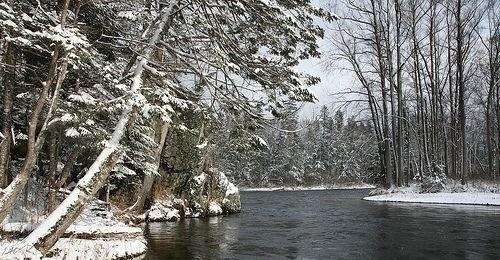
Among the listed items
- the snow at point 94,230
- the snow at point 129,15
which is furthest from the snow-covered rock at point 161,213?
the snow at point 129,15

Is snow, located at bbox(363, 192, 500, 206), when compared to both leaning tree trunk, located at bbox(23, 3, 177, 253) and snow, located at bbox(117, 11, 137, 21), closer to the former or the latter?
leaning tree trunk, located at bbox(23, 3, 177, 253)

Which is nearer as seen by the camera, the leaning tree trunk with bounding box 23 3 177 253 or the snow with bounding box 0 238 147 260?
the snow with bounding box 0 238 147 260

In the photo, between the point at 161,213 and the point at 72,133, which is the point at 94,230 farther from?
the point at 161,213

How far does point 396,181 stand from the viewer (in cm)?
3120

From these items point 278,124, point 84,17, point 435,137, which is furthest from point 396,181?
point 84,17

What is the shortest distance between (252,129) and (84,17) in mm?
4863

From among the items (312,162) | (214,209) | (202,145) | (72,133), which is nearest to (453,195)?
(214,209)

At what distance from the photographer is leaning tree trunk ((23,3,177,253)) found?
700 centimetres

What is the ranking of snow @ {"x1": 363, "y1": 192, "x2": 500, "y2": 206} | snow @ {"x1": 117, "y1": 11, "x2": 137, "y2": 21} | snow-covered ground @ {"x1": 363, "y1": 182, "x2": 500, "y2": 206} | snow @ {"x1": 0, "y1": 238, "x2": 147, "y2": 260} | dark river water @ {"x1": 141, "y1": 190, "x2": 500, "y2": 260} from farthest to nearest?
snow-covered ground @ {"x1": 363, "y1": 182, "x2": 500, "y2": 206}
snow @ {"x1": 363, "y1": 192, "x2": 500, "y2": 206}
dark river water @ {"x1": 141, "y1": 190, "x2": 500, "y2": 260}
snow @ {"x1": 117, "y1": 11, "x2": 137, "y2": 21}
snow @ {"x1": 0, "y1": 238, "x2": 147, "y2": 260}

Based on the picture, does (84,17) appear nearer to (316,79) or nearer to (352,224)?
(316,79)

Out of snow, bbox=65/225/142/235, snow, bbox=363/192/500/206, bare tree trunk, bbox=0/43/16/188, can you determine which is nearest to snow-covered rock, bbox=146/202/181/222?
snow, bbox=65/225/142/235

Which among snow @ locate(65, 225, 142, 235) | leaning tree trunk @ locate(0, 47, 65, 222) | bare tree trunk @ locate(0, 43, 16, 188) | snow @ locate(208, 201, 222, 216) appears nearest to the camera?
leaning tree trunk @ locate(0, 47, 65, 222)

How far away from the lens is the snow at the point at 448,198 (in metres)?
22.2

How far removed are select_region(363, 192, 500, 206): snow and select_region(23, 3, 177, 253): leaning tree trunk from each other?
1970cm
